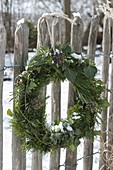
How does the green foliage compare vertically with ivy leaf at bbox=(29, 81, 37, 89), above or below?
above

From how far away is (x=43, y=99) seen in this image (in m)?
2.14

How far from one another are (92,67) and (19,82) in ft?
1.37

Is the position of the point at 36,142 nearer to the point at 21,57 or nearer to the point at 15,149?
the point at 15,149

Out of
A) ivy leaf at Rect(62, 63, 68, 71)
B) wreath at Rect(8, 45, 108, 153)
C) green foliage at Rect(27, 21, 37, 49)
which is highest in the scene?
green foliage at Rect(27, 21, 37, 49)

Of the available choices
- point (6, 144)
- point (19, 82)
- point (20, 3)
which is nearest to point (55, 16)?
point (19, 82)

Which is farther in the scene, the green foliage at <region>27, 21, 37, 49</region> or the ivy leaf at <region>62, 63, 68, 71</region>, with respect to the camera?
the green foliage at <region>27, 21, 37, 49</region>

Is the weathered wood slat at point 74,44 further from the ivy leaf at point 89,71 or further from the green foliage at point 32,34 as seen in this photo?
the green foliage at point 32,34

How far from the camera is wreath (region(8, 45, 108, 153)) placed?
204 centimetres

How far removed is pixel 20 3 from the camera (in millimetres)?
10172

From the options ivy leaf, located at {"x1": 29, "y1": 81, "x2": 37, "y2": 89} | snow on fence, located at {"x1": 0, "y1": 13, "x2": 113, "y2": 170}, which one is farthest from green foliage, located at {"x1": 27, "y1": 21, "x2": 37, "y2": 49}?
ivy leaf, located at {"x1": 29, "y1": 81, "x2": 37, "y2": 89}

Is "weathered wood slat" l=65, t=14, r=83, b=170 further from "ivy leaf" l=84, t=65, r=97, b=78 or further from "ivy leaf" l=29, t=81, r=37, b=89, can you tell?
"ivy leaf" l=29, t=81, r=37, b=89

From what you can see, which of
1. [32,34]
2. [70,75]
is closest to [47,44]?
[70,75]

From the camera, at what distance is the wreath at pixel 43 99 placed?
2042 mm

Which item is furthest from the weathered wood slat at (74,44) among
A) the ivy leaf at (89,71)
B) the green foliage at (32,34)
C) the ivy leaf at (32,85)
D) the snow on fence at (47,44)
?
the green foliage at (32,34)
